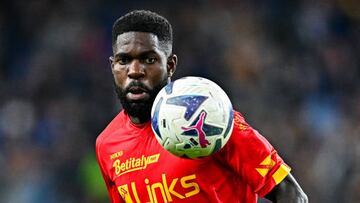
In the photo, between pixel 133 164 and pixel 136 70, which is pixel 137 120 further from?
pixel 136 70

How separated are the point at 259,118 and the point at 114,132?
18.9 ft

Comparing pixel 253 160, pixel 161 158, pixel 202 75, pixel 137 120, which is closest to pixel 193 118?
pixel 253 160

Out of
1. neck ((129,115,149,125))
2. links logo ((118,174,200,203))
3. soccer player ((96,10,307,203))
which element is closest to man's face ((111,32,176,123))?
soccer player ((96,10,307,203))

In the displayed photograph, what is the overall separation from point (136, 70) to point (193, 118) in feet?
2.32

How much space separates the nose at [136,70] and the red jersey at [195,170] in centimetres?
40

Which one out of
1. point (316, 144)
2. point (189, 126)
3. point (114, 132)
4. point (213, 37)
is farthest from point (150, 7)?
point (189, 126)

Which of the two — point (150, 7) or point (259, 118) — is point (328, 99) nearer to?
point (259, 118)

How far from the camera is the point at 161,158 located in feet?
14.7

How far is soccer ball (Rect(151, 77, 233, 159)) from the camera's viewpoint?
12.8 ft

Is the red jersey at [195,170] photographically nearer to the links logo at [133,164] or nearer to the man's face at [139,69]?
the links logo at [133,164]

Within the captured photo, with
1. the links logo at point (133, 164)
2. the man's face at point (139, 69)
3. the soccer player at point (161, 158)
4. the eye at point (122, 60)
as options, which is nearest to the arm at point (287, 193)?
the soccer player at point (161, 158)

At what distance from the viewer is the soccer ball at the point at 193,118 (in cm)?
390

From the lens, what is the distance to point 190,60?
11.3 metres

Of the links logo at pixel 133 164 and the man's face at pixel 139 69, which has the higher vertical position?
the man's face at pixel 139 69
